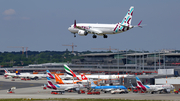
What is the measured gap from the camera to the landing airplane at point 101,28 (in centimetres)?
8137

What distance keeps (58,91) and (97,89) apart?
61.7ft

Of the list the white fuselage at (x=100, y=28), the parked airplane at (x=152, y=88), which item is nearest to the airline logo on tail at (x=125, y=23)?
the white fuselage at (x=100, y=28)

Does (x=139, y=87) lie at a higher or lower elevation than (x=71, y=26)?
lower

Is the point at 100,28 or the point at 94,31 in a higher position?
the point at 100,28

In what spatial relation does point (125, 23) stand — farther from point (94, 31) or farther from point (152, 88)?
point (152, 88)

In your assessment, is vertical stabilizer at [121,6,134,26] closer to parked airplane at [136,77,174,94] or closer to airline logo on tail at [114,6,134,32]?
airline logo on tail at [114,6,134,32]

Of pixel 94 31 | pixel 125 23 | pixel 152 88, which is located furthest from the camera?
pixel 152 88

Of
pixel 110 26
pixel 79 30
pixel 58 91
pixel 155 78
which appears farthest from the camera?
pixel 155 78

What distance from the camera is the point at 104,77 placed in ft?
632

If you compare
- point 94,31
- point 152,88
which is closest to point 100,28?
point 94,31

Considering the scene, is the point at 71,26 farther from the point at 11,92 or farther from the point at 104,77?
the point at 104,77

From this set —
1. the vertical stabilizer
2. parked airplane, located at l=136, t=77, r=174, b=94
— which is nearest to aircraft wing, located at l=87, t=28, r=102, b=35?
the vertical stabilizer

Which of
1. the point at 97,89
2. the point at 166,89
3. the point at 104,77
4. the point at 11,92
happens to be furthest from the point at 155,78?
the point at 11,92

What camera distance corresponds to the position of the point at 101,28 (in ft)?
269
